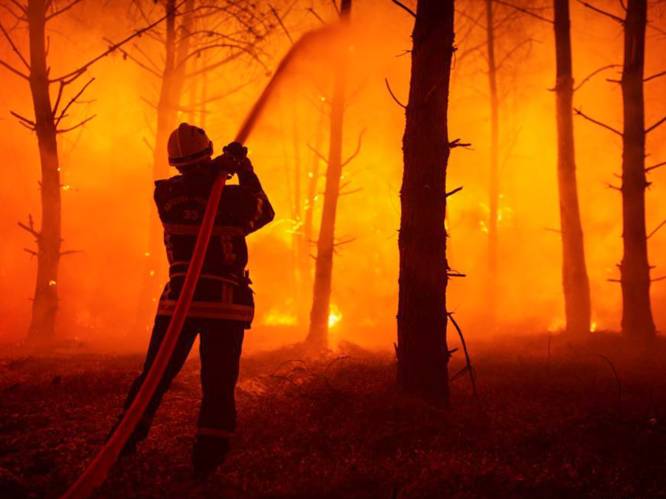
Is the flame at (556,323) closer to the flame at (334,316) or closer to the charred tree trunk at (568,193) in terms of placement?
the charred tree trunk at (568,193)

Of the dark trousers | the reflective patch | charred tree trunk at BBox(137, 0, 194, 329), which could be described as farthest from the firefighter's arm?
charred tree trunk at BBox(137, 0, 194, 329)

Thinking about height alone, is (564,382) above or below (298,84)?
below

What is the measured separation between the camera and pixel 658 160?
2359cm

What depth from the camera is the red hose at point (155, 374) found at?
9.53 feet

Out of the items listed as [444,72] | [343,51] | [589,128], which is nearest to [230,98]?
[343,51]

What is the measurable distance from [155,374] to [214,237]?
3.42ft

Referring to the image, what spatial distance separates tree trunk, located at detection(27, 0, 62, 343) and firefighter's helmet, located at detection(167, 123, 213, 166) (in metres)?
8.18

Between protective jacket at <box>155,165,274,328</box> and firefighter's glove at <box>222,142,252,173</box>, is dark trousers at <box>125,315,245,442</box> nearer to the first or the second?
protective jacket at <box>155,165,274,328</box>

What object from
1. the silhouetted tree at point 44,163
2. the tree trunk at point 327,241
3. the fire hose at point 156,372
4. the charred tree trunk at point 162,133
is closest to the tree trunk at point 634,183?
the tree trunk at point 327,241

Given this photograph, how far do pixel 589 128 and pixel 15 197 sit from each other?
2766cm

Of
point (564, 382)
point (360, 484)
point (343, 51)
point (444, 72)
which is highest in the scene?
point (343, 51)

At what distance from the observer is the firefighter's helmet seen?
3.79m

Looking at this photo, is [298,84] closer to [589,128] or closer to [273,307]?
[273,307]

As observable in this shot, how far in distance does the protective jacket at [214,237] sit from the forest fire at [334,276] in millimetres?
18
